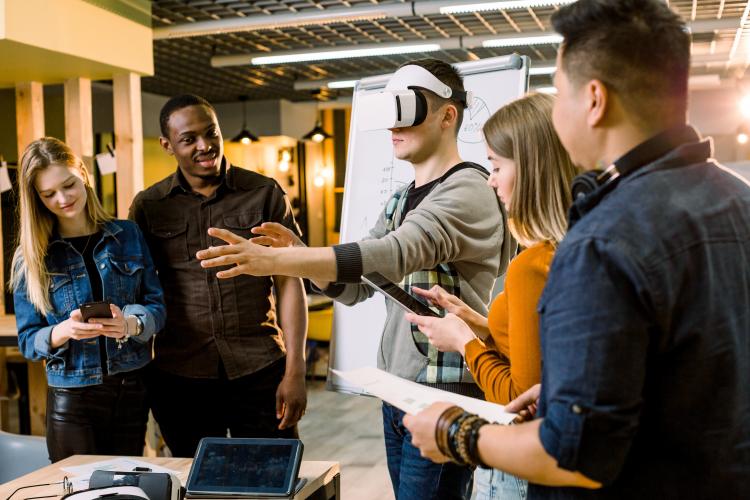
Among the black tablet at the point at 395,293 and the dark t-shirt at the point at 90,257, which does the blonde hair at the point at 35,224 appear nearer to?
the dark t-shirt at the point at 90,257

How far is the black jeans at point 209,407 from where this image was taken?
9.29 ft

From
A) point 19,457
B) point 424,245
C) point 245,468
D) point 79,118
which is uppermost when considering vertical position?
point 79,118

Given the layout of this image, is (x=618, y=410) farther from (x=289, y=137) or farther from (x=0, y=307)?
(x=289, y=137)

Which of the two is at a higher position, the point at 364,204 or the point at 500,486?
the point at 364,204

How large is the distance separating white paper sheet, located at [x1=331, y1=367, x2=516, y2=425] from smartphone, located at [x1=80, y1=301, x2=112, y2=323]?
4.39 feet

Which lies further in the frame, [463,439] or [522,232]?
[522,232]

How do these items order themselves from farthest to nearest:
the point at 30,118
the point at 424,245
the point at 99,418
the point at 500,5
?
1. the point at 500,5
2. the point at 30,118
3. the point at 99,418
4. the point at 424,245

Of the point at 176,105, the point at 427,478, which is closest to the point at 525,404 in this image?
the point at 427,478

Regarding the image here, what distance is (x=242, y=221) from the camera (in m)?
2.91

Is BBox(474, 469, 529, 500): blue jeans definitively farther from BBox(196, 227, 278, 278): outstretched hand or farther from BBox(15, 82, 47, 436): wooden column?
BBox(15, 82, 47, 436): wooden column

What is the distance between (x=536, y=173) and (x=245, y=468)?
0.99 m

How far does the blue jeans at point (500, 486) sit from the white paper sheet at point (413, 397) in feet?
1.13

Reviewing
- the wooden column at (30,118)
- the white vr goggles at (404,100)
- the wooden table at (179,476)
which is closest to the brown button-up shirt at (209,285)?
the wooden table at (179,476)

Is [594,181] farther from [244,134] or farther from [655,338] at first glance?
[244,134]
